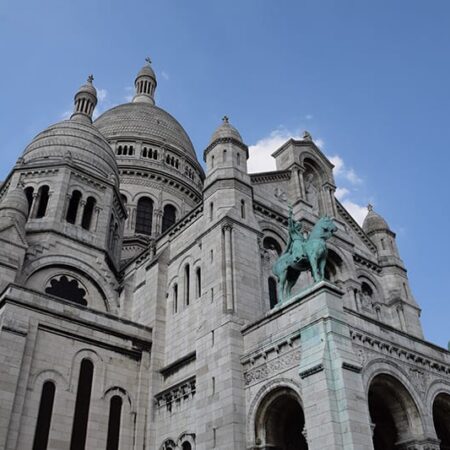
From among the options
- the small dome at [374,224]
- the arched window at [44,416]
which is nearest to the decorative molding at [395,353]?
the arched window at [44,416]

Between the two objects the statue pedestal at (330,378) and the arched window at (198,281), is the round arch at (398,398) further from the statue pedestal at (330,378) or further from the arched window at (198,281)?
the arched window at (198,281)

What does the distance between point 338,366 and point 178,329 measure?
10.7m

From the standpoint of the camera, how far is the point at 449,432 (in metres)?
22.0

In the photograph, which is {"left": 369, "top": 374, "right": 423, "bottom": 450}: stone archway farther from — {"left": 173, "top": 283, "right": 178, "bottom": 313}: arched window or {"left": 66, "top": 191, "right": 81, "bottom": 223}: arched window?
{"left": 66, "top": 191, "right": 81, "bottom": 223}: arched window

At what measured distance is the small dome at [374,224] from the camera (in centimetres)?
3650

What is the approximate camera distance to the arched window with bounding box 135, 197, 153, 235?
4775cm

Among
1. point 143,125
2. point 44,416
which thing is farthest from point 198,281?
point 143,125

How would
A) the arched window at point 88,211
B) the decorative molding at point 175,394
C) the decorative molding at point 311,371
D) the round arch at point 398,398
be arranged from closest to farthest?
the decorative molding at point 311,371 < the round arch at point 398,398 < the decorative molding at point 175,394 < the arched window at point 88,211

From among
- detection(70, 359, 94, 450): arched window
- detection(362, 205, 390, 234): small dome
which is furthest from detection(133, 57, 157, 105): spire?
detection(70, 359, 94, 450): arched window

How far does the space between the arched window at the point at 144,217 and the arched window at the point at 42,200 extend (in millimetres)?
14293

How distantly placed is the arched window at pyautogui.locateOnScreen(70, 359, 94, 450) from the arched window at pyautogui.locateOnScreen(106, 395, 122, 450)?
1.14 metres

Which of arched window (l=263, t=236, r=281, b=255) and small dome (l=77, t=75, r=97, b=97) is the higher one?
small dome (l=77, t=75, r=97, b=97)

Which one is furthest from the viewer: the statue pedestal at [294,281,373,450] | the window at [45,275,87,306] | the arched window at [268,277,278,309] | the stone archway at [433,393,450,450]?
→ the window at [45,275,87,306]

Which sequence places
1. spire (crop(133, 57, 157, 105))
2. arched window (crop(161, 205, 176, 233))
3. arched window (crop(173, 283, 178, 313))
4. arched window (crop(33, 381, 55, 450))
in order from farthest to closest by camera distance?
spire (crop(133, 57, 157, 105))
arched window (crop(161, 205, 176, 233))
arched window (crop(173, 283, 178, 313))
arched window (crop(33, 381, 55, 450))
